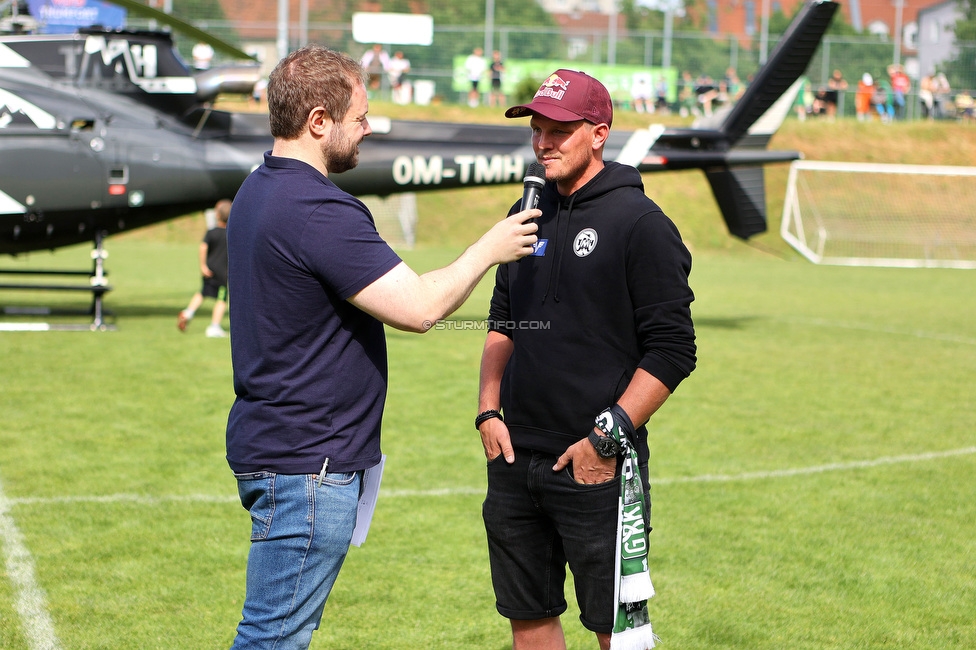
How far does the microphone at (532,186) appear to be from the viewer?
3.01 meters

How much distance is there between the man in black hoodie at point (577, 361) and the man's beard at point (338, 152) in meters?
0.66

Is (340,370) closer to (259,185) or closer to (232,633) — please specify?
(259,185)

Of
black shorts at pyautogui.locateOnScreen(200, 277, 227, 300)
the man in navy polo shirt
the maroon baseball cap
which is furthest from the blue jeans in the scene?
black shorts at pyautogui.locateOnScreen(200, 277, 227, 300)

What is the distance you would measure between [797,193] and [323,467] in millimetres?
32591

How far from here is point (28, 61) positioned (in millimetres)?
12828

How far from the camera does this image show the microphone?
301 centimetres

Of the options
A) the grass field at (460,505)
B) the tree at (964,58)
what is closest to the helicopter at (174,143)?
the grass field at (460,505)

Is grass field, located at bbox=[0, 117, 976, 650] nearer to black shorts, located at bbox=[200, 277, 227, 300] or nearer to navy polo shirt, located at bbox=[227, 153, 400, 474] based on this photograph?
black shorts, located at bbox=[200, 277, 227, 300]

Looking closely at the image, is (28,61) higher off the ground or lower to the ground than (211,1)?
lower

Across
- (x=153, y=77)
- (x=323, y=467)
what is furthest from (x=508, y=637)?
(x=153, y=77)

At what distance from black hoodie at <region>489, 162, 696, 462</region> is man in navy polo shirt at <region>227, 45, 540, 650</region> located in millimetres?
457

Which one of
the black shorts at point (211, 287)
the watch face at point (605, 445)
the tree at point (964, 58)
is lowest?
the black shorts at point (211, 287)

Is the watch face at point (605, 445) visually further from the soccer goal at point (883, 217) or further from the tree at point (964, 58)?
the tree at point (964, 58)

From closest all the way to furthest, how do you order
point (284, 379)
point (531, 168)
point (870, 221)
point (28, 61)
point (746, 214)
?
point (284, 379), point (531, 168), point (28, 61), point (746, 214), point (870, 221)
